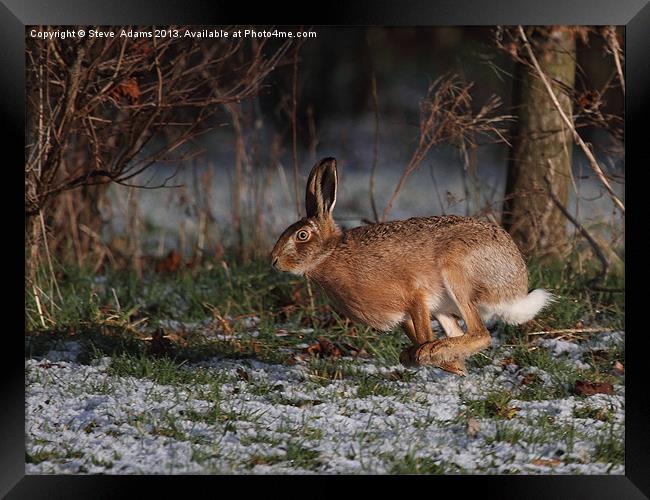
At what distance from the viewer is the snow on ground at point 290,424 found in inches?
177

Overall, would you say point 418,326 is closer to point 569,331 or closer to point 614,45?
point 569,331

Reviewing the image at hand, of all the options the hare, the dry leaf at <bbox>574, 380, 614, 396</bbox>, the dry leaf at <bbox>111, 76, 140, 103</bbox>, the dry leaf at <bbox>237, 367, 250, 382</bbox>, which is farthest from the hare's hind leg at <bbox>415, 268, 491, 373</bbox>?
the dry leaf at <bbox>111, 76, 140, 103</bbox>

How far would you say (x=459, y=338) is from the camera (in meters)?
5.27

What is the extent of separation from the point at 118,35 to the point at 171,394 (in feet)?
6.90

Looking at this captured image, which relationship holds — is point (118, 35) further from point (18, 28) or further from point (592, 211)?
point (592, 211)

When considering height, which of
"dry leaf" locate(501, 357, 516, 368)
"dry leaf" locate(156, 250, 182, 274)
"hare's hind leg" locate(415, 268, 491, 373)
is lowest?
"dry leaf" locate(501, 357, 516, 368)

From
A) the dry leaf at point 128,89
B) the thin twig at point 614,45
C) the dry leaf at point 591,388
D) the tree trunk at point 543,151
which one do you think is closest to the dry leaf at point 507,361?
the dry leaf at point 591,388

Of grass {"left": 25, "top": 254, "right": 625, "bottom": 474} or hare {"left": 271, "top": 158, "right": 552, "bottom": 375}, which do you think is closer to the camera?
grass {"left": 25, "top": 254, "right": 625, "bottom": 474}

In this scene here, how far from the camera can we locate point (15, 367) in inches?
182

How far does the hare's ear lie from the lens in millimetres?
5172

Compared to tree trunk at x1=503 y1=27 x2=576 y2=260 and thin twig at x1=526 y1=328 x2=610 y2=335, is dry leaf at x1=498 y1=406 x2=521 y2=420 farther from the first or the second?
tree trunk at x1=503 y1=27 x2=576 y2=260

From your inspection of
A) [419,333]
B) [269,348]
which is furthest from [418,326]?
[269,348]

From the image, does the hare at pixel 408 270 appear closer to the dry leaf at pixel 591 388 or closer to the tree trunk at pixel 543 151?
the dry leaf at pixel 591 388

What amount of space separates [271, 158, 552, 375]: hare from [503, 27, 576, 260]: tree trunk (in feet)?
7.07
